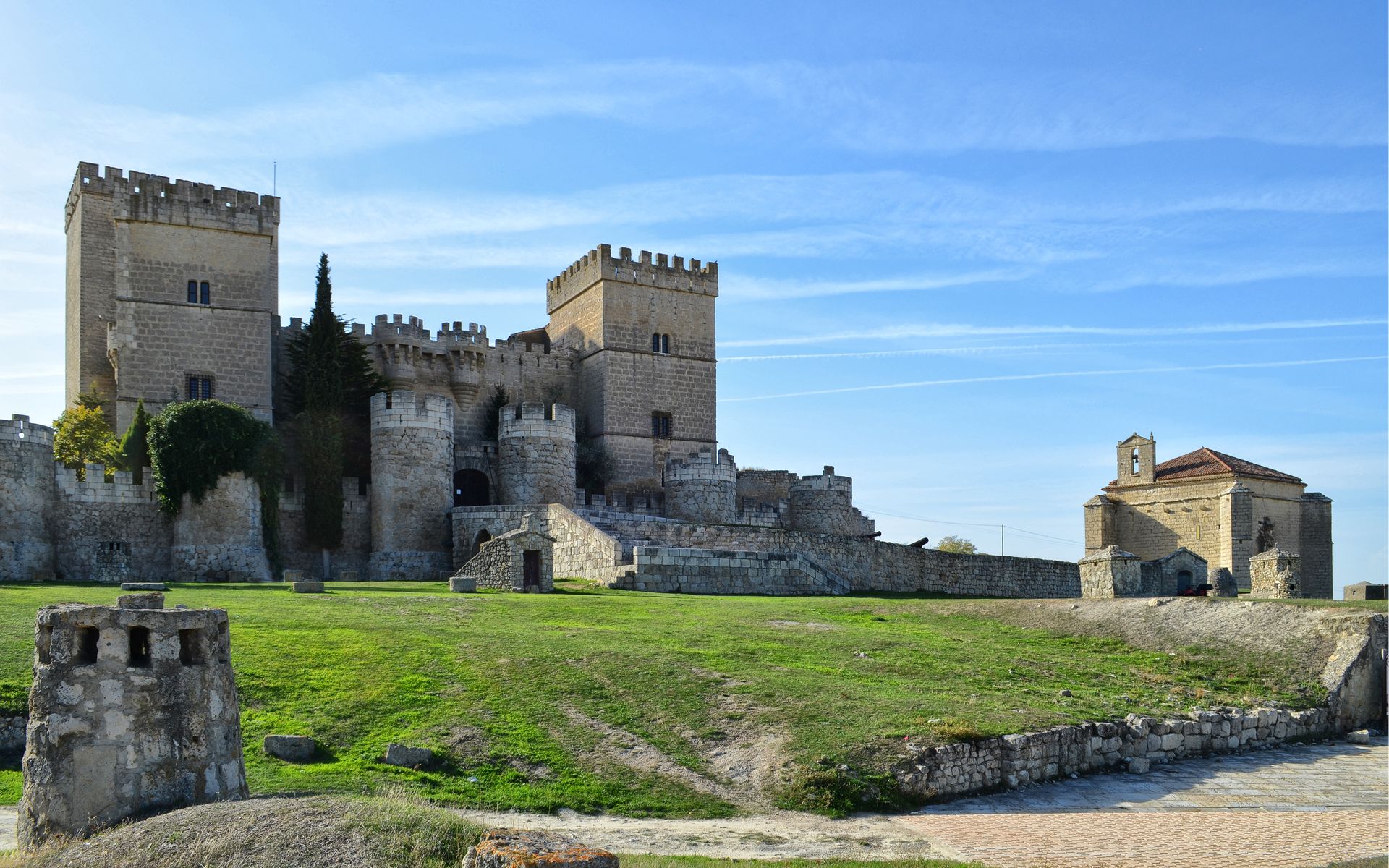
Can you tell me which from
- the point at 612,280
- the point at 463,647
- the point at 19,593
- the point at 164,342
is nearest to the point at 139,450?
the point at 164,342

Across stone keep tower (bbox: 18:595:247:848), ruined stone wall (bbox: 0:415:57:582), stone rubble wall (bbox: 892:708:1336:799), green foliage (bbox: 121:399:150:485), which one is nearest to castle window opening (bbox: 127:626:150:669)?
stone keep tower (bbox: 18:595:247:848)

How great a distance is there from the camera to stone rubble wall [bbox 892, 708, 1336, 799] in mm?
14680

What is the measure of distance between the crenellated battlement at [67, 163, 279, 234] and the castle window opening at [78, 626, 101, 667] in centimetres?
2911

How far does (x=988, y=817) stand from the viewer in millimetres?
13844

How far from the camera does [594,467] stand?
45.5m

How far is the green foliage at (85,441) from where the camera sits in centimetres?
3616

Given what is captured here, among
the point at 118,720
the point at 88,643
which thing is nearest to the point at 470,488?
the point at 88,643

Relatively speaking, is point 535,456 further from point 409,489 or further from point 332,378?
point 332,378

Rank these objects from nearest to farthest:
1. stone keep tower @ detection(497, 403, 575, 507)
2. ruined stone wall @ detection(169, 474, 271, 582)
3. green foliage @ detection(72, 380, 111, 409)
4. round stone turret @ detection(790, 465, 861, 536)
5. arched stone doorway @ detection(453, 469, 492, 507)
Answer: ruined stone wall @ detection(169, 474, 271, 582), stone keep tower @ detection(497, 403, 575, 507), green foliage @ detection(72, 380, 111, 409), arched stone doorway @ detection(453, 469, 492, 507), round stone turret @ detection(790, 465, 861, 536)

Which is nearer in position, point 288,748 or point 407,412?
point 288,748

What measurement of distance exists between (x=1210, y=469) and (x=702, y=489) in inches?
823

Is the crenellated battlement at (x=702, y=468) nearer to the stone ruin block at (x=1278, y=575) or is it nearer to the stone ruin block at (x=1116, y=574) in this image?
the stone ruin block at (x=1116, y=574)

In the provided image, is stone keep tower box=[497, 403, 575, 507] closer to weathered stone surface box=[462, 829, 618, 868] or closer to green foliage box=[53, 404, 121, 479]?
green foliage box=[53, 404, 121, 479]

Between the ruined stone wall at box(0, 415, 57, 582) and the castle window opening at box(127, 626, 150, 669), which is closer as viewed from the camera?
the castle window opening at box(127, 626, 150, 669)
